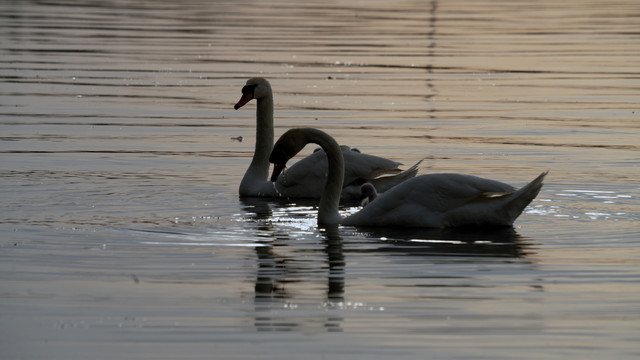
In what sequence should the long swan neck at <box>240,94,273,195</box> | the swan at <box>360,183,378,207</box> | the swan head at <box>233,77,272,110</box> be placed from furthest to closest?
the swan head at <box>233,77,272,110</box>
the long swan neck at <box>240,94,273,195</box>
the swan at <box>360,183,378,207</box>

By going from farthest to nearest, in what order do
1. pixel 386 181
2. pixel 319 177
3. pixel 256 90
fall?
pixel 256 90, pixel 319 177, pixel 386 181

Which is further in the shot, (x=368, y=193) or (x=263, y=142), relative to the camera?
(x=263, y=142)

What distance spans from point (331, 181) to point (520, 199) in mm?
1711

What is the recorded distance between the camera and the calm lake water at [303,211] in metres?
7.99

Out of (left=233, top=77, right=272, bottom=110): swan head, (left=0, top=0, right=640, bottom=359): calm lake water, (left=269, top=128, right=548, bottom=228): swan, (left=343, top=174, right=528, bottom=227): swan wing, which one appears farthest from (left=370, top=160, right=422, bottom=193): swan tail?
(left=343, top=174, right=528, bottom=227): swan wing

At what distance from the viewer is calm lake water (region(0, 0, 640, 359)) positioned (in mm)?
7992

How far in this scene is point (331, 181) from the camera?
41.3 ft

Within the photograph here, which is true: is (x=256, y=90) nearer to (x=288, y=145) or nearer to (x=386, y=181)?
(x=386, y=181)

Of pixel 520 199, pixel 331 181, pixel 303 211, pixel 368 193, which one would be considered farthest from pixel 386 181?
pixel 520 199

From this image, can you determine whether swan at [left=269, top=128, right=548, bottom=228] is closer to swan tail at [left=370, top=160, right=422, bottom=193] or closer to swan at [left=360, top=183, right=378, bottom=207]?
swan at [left=360, top=183, right=378, bottom=207]

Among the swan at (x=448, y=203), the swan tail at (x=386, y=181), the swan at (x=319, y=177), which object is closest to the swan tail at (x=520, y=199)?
the swan at (x=448, y=203)

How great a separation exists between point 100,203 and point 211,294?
4.41 m

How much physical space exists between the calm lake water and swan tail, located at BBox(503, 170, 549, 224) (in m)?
0.17

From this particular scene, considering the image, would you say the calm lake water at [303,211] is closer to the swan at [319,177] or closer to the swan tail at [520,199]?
the swan tail at [520,199]
